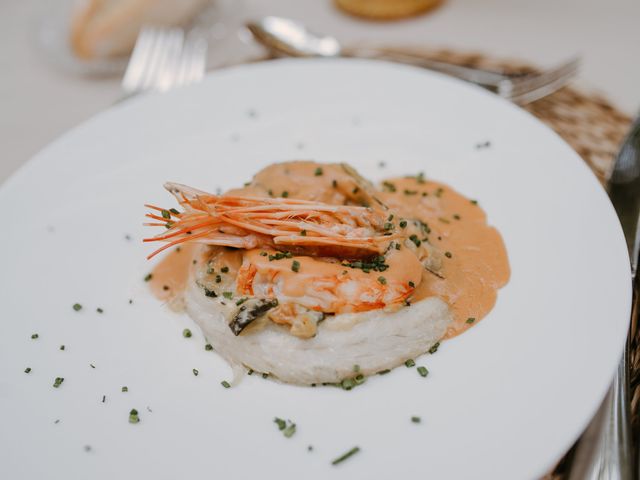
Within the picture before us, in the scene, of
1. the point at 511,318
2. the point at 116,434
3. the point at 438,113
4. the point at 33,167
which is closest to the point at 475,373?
the point at 511,318

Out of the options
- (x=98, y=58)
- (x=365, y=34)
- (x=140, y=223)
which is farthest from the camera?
(x=365, y=34)

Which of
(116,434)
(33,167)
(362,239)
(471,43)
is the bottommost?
(116,434)

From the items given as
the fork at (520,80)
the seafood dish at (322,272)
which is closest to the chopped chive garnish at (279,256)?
the seafood dish at (322,272)

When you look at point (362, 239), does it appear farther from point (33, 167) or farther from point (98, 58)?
point (98, 58)

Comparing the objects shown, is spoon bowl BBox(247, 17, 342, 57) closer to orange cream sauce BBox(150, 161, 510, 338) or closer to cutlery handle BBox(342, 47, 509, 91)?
cutlery handle BBox(342, 47, 509, 91)

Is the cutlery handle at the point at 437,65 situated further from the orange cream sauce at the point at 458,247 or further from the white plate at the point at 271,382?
the orange cream sauce at the point at 458,247

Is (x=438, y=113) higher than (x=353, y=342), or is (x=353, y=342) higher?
(x=438, y=113)

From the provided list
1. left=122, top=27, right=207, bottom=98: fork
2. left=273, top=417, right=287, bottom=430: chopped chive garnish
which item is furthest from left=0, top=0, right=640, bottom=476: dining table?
left=273, top=417, right=287, bottom=430: chopped chive garnish
